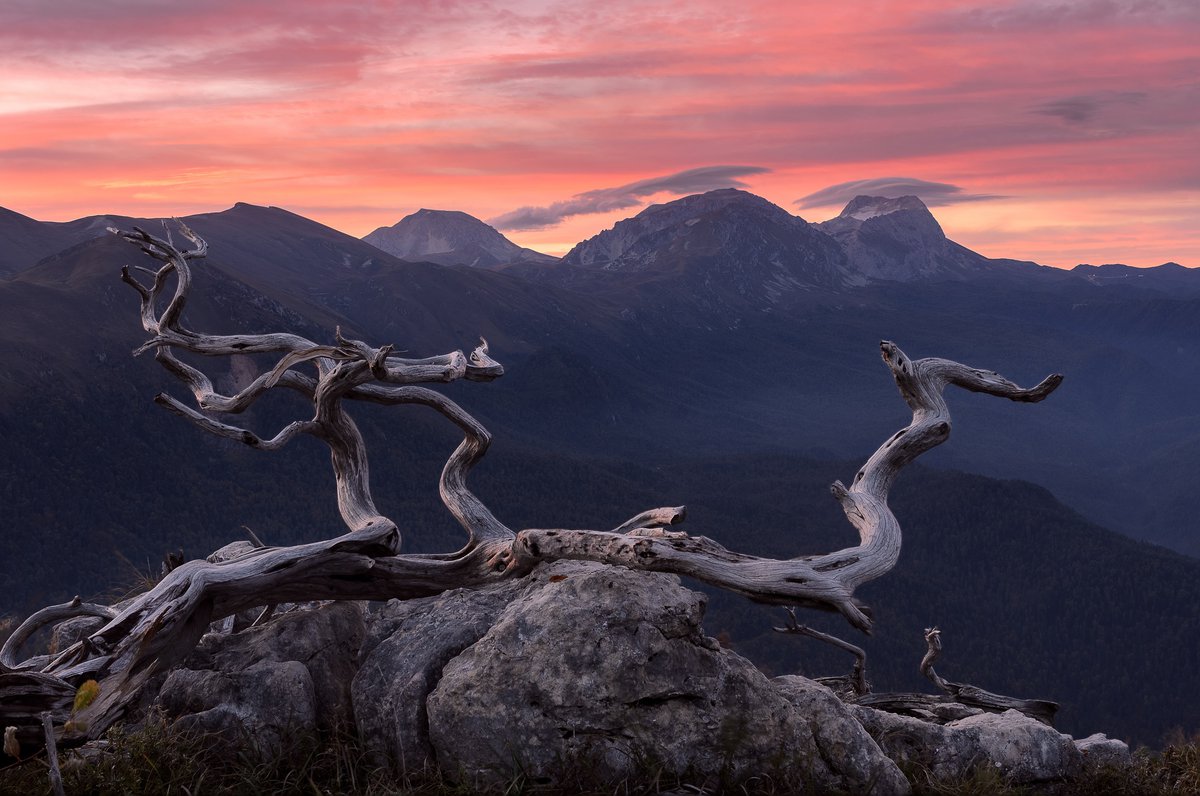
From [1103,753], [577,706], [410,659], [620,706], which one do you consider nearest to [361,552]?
[410,659]

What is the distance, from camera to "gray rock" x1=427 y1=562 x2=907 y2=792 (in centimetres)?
910

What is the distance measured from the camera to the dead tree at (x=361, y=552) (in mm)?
10320

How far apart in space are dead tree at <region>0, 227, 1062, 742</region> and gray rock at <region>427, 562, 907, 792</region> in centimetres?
123

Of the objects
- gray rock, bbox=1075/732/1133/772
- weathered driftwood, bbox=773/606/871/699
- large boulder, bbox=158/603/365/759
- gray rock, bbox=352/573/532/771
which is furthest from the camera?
Answer: weathered driftwood, bbox=773/606/871/699

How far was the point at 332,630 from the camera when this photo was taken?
11.7 metres

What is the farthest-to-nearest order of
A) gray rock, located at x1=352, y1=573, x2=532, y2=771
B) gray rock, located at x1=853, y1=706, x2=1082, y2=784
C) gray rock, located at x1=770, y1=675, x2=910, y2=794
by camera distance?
gray rock, located at x1=853, y1=706, x2=1082, y2=784
gray rock, located at x1=352, y1=573, x2=532, y2=771
gray rock, located at x1=770, y1=675, x2=910, y2=794

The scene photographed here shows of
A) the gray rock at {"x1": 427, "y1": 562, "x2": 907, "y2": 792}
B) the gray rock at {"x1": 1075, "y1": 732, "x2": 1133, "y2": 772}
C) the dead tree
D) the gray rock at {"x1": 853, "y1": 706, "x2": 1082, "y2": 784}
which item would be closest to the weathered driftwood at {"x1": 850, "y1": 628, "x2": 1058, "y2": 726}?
the gray rock at {"x1": 1075, "y1": 732, "x2": 1133, "y2": 772}

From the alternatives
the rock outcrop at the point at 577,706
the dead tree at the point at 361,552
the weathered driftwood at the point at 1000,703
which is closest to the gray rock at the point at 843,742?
the rock outcrop at the point at 577,706

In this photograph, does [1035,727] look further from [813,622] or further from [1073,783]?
[813,622]

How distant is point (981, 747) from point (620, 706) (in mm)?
4224

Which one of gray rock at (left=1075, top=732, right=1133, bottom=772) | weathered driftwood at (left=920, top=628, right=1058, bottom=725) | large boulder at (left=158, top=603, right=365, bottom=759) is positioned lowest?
weathered driftwood at (left=920, top=628, right=1058, bottom=725)

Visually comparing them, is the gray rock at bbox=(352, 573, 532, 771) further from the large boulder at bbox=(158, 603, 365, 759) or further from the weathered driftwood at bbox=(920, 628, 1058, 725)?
the weathered driftwood at bbox=(920, 628, 1058, 725)

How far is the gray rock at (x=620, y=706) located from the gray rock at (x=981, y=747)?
4.21 ft

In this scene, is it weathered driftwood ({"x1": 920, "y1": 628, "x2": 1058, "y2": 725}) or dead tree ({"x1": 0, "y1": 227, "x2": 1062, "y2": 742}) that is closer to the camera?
dead tree ({"x1": 0, "y1": 227, "x2": 1062, "y2": 742})
